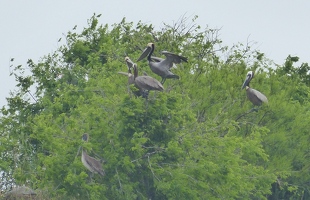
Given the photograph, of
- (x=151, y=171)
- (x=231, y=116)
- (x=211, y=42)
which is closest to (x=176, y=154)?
(x=151, y=171)

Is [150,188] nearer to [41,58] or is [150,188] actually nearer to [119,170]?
[119,170]

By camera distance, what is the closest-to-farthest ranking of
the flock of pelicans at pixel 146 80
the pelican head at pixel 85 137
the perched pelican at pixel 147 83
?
the flock of pelicans at pixel 146 80 → the perched pelican at pixel 147 83 → the pelican head at pixel 85 137

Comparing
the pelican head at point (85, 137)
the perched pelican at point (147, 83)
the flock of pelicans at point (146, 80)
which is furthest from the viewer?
the pelican head at point (85, 137)

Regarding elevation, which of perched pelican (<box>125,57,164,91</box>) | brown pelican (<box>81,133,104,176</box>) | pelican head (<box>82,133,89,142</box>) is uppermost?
perched pelican (<box>125,57,164,91</box>)

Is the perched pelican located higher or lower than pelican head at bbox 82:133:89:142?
higher

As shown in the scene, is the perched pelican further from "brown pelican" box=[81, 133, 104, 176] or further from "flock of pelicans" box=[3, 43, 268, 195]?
"brown pelican" box=[81, 133, 104, 176]

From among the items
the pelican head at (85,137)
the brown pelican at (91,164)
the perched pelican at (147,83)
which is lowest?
the brown pelican at (91,164)

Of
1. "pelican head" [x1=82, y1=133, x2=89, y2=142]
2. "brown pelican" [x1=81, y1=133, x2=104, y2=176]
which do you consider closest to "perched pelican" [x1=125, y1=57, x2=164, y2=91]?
"pelican head" [x1=82, y1=133, x2=89, y2=142]

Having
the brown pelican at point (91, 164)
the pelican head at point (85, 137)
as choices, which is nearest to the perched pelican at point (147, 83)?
the pelican head at point (85, 137)

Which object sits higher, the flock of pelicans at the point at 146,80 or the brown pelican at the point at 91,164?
the flock of pelicans at the point at 146,80

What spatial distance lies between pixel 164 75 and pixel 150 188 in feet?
8.98

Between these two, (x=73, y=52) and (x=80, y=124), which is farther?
(x=73, y=52)

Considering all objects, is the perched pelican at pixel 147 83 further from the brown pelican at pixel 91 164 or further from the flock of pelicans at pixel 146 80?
the brown pelican at pixel 91 164

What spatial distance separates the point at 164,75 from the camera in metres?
30.4
